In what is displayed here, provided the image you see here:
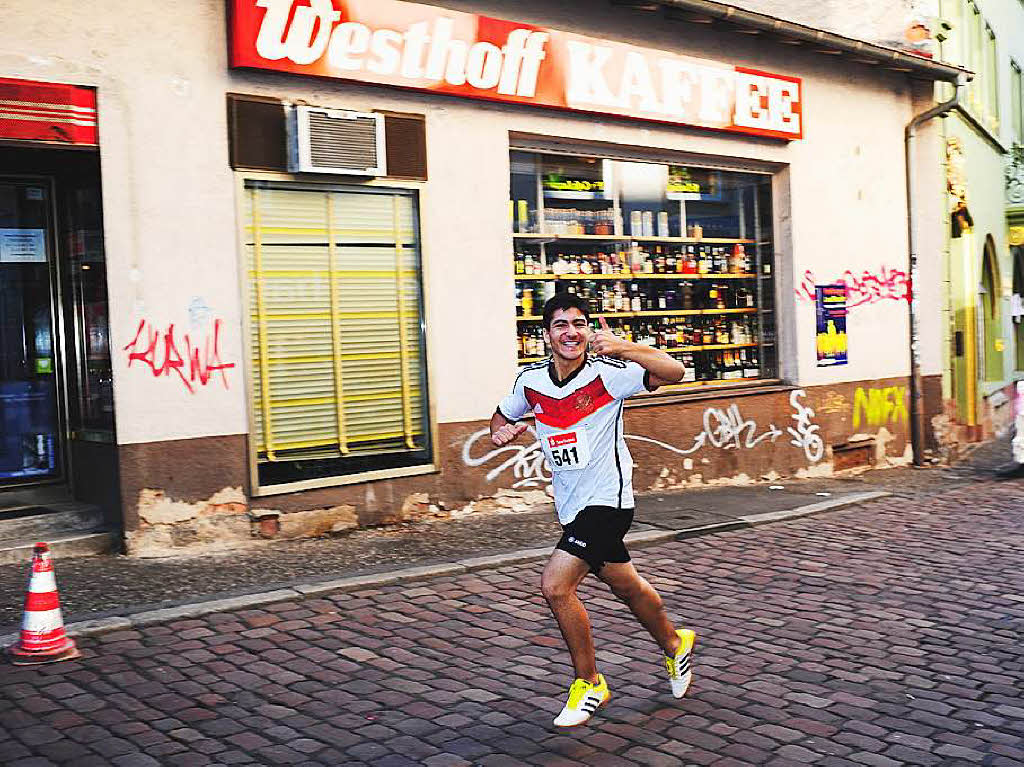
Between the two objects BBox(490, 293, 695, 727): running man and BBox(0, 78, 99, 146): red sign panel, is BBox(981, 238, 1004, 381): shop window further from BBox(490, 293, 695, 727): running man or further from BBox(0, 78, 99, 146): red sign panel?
BBox(490, 293, 695, 727): running man

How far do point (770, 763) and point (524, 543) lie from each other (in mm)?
4419

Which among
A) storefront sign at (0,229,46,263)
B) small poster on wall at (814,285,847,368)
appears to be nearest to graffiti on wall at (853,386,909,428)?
small poster on wall at (814,285,847,368)

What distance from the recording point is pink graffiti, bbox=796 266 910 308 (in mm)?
13280

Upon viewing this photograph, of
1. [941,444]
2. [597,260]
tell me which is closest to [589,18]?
[597,260]

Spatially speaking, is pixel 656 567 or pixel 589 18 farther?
pixel 589 18

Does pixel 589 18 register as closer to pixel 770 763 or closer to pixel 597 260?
pixel 597 260

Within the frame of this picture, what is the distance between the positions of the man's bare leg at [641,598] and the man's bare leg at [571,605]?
12cm

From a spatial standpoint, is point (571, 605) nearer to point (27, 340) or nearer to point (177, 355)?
point (177, 355)

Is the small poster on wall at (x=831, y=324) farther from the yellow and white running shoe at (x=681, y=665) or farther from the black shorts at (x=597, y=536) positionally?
the black shorts at (x=597, y=536)

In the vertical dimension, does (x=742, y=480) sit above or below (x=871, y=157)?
below

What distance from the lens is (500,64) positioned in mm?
9977

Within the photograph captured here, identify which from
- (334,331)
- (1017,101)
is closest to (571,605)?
(334,331)

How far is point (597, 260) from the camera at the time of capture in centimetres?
1170

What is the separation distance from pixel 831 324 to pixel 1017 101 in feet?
43.2
